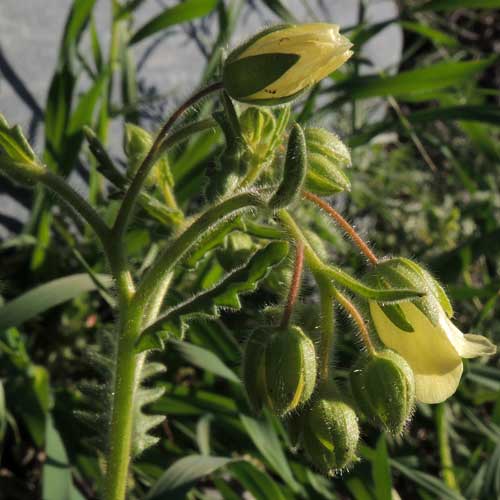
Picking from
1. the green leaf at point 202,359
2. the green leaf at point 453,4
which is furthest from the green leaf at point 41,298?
the green leaf at point 453,4

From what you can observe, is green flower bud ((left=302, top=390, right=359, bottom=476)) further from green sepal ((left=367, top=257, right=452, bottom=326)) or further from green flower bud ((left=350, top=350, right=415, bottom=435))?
green sepal ((left=367, top=257, right=452, bottom=326))

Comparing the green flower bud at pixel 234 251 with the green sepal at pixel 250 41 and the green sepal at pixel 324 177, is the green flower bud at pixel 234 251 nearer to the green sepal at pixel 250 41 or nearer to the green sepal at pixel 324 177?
the green sepal at pixel 324 177

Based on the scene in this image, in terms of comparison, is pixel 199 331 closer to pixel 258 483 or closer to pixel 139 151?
pixel 258 483

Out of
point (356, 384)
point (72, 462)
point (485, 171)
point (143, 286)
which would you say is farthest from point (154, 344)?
point (485, 171)

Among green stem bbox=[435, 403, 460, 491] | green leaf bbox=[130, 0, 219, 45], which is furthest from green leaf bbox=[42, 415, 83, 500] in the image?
green leaf bbox=[130, 0, 219, 45]

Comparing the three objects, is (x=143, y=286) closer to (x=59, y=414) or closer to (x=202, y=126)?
(x=202, y=126)

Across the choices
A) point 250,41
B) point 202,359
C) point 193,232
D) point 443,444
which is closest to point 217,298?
point 193,232
